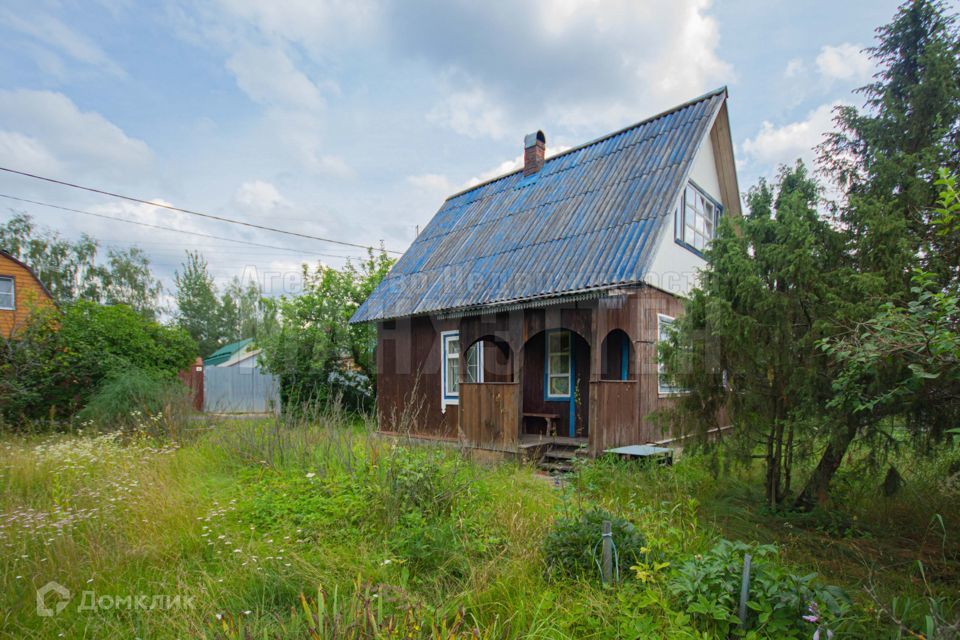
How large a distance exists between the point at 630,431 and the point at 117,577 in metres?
6.80

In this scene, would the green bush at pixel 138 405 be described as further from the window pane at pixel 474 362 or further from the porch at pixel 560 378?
the window pane at pixel 474 362

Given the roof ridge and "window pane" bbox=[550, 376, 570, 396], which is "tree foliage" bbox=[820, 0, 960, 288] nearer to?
the roof ridge

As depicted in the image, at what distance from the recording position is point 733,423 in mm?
4770

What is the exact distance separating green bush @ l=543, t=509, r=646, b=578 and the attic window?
7270 mm

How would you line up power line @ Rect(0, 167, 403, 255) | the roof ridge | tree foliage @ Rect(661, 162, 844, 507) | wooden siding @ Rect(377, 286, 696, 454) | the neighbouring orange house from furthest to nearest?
the neighbouring orange house → power line @ Rect(0, 167, 403, 255) → the roof ridge → wooden siding @ Rect(377, 286, 696, 454) → tree foliage @ Rect(661, 162, 844, 507)

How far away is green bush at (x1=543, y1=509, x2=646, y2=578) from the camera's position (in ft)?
9.73

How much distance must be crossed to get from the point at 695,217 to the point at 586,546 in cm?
879

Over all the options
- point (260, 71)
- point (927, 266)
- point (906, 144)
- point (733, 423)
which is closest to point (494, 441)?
point (733, 423)

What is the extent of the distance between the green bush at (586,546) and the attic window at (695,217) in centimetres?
727

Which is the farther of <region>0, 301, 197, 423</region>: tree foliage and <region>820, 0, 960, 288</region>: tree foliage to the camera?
<region>0, 301, 197, 423</region>: tree foliage

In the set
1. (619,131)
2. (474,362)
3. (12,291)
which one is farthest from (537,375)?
(12,291)

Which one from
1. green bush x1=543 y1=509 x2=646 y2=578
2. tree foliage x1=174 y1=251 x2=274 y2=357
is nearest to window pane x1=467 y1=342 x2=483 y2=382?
green bush x1=543 y1=509 x2=646 y2=578

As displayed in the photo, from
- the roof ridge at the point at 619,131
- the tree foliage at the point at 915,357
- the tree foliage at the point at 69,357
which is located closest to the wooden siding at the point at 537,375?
the tree foliage at the point at 915,357

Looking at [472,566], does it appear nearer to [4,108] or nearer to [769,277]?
[769,277]
